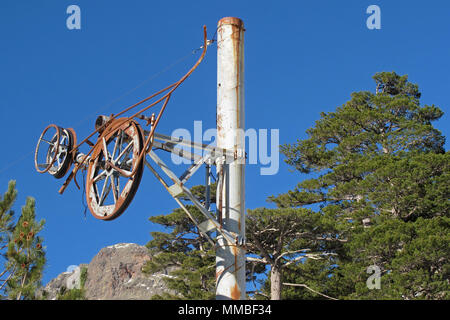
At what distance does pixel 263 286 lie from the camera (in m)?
25.9

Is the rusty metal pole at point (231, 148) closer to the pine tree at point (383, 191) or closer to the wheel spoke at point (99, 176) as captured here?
the wheel spoke at point (99, 176)

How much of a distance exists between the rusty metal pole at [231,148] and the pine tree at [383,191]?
41.5ft

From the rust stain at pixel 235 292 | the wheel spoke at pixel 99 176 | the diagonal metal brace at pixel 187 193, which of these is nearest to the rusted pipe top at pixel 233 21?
the diagonal metal brace at pixel 187 193

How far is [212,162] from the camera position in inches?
403

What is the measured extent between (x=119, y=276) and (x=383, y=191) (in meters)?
36.7

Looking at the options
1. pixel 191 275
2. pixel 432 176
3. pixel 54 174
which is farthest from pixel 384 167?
pixel 54 174

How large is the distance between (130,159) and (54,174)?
8.02ft

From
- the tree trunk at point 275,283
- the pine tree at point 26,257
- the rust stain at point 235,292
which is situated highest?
the tree trunk at point 275,283

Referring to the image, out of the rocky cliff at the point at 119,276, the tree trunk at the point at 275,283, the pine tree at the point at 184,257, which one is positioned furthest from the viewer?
the rocky cliff at the point at 119,276

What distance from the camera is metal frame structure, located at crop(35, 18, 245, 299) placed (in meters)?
9.59

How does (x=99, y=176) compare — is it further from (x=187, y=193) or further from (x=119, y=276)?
(x=119, y=276)

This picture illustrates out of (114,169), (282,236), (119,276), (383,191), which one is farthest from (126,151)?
(119,276)

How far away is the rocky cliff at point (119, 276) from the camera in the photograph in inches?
2223

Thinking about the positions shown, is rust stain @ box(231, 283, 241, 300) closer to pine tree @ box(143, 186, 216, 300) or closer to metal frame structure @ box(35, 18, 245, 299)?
metal frame structure @ box(35, 18, 245, 299)
